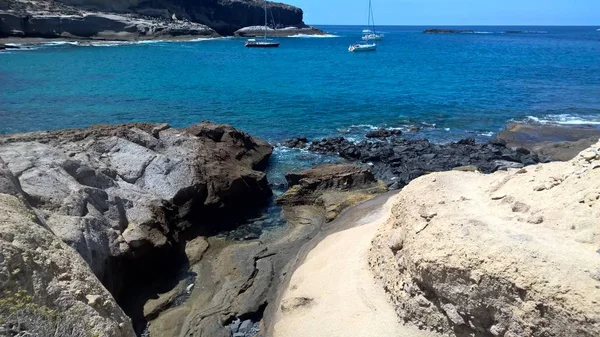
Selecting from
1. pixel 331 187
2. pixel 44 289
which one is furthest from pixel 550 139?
pixel 44 289

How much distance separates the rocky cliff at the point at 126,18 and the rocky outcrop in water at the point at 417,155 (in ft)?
252

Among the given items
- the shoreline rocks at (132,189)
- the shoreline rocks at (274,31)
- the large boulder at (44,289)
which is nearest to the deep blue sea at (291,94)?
the shoreline rocks at (132,189)

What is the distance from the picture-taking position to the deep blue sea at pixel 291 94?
3112 centimetres

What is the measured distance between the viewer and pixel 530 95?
4169 cm

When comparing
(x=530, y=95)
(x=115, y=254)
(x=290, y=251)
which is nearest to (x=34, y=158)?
(x=115, y=254)

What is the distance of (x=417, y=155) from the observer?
24109 millimetres

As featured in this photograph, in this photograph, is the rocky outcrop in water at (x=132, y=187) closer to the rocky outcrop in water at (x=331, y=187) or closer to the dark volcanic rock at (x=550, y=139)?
the rocky outcrop in water at (x=331, y=187)

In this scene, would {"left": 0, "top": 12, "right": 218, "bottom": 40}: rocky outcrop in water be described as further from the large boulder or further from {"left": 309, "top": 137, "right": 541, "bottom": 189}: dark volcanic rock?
the large boulder

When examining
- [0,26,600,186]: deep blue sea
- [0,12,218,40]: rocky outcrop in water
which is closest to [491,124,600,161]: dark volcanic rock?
[0,26,600,186]: deep blue sea

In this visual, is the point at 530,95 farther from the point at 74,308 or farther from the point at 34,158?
the point at 74,308

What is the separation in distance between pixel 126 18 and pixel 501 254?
343 feet

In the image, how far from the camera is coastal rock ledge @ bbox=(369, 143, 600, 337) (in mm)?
7496

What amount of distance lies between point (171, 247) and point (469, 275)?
875 centimetres

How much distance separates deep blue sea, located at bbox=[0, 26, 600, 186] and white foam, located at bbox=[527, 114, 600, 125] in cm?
7
